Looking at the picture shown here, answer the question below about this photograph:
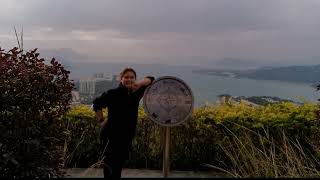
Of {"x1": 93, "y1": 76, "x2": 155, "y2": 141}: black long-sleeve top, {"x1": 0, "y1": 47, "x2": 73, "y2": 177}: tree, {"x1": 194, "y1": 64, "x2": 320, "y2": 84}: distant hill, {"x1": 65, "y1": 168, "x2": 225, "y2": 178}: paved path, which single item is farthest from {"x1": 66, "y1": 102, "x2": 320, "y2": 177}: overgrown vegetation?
{"x1": 194, "y1": 64, "x2": 320, "y2": 84}: distant hill

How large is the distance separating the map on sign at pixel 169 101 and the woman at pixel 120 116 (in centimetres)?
18

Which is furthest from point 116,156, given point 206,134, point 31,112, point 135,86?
point 206,134

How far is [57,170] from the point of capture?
18.6 ft

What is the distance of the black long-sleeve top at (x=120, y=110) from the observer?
7.18 metres

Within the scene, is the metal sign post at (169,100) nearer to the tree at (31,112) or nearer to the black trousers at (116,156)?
the black trousers at (116,156)

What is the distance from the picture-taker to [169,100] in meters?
7.23

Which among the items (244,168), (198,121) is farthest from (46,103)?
(198,121)

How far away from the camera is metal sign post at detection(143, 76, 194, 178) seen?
7191 millimetres

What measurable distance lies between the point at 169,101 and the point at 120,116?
634mm

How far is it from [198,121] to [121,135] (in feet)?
8.68

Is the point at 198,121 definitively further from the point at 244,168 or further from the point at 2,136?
the point at 2,136

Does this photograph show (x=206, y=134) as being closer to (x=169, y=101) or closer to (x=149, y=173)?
(x=149, y=173)

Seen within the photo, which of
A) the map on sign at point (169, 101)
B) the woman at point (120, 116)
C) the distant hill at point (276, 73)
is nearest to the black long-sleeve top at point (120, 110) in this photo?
the woman at point (120, 116)

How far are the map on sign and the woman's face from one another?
22 centimetres
